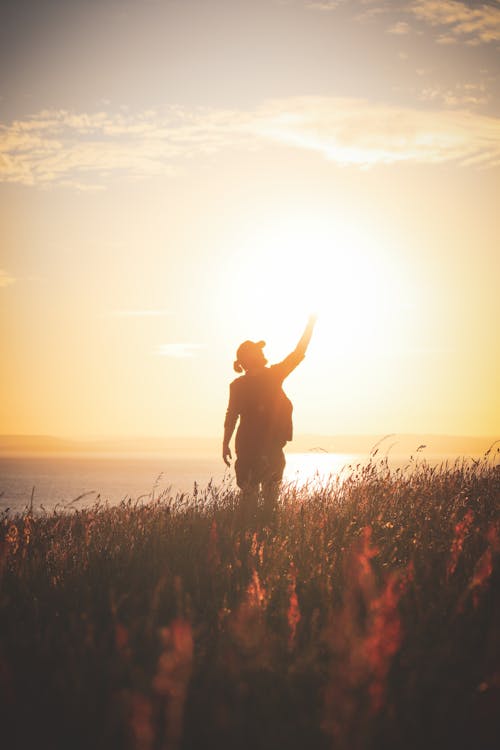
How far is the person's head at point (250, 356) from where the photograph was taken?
8.69 metres

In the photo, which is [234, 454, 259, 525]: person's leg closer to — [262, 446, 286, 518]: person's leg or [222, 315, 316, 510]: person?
[222, 315, 316, 510]: person

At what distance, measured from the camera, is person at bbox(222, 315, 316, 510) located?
8.61 m

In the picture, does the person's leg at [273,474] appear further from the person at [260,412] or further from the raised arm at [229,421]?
the raised arm at [229,421]

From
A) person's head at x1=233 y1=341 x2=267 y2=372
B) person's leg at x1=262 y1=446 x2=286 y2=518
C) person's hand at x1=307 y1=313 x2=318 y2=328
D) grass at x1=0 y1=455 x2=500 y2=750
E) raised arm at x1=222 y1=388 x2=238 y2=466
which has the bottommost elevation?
grass at x1=0 y1=455 x2=500 y2=750

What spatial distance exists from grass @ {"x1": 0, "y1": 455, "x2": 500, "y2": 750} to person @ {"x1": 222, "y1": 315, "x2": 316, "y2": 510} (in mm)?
3018

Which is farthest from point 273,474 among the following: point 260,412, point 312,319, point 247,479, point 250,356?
point 312,319

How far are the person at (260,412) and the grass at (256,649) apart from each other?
3018mm

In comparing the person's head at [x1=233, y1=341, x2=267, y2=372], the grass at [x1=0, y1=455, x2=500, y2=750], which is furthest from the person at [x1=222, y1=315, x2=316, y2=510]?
the grass at [x1=0, y1=455, x2=500, y2=750]

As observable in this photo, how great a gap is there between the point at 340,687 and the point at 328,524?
3812mm

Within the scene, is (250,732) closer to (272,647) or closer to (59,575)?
(272,647)

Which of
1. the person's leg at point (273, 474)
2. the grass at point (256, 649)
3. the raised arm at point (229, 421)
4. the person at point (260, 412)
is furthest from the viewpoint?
the raised arm at point (229, 421)

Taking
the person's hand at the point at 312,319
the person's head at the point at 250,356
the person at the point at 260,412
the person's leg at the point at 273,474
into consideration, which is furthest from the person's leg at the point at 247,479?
the person's hand at the point at 312,319

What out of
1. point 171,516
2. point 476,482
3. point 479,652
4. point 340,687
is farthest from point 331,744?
point 476,482

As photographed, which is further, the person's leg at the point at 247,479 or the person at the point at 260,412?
the person at the point at 260,412
